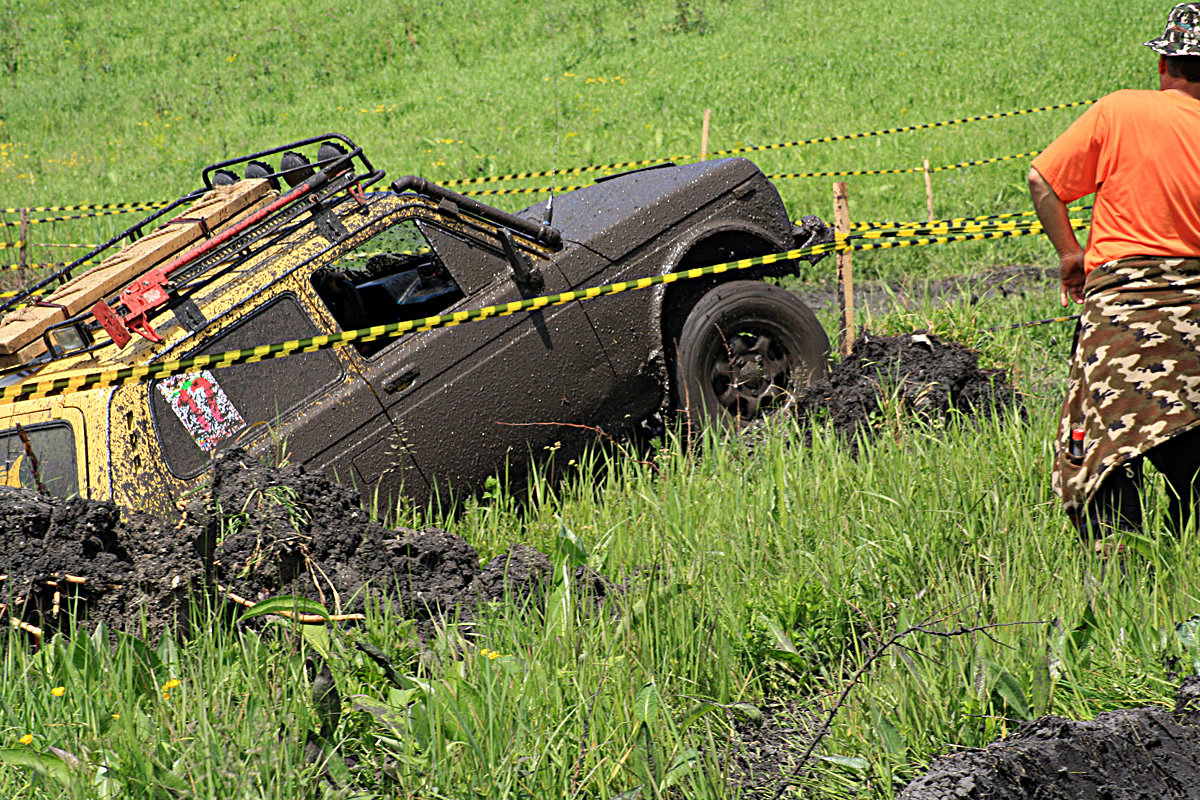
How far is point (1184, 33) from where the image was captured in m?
3.29

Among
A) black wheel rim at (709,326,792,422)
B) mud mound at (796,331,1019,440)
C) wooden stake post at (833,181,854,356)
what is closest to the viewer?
mud mound at (796,331,1019,440)

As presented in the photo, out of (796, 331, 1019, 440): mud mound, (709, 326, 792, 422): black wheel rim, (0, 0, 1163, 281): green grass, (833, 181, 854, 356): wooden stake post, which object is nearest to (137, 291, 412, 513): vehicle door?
(709, 326, 792, 422): black wheel rim

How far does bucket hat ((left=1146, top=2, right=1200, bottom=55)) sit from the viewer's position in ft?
10.8

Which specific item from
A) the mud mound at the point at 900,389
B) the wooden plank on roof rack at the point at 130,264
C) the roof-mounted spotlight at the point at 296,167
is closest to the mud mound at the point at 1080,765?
the mud mound at the point at 900,389

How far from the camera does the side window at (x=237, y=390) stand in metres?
4.09

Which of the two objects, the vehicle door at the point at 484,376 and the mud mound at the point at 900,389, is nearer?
the vehicle door at the point at 484,376

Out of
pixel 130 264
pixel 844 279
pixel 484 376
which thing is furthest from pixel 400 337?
pixel 844 279

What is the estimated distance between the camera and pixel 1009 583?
3.06m

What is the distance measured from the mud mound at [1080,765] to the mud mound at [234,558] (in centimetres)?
148

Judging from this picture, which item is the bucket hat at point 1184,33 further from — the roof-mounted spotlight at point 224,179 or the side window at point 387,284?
the roof-mounted spotlight at point 224,179

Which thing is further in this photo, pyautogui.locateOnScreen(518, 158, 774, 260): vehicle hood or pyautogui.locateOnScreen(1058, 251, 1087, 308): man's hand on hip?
pyautogui.locateOnScreen(518, 158, 774, 260): vehicle hood

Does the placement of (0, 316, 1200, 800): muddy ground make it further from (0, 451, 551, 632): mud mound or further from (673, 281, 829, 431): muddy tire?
(673, 281, 829, 431): muddy tire

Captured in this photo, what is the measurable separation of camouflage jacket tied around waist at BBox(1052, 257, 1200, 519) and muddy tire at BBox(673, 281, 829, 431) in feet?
5.70

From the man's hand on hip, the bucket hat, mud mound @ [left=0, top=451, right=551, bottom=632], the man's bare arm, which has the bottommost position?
mud mound @ [left=0, top=451, right=551, bottom=632]
